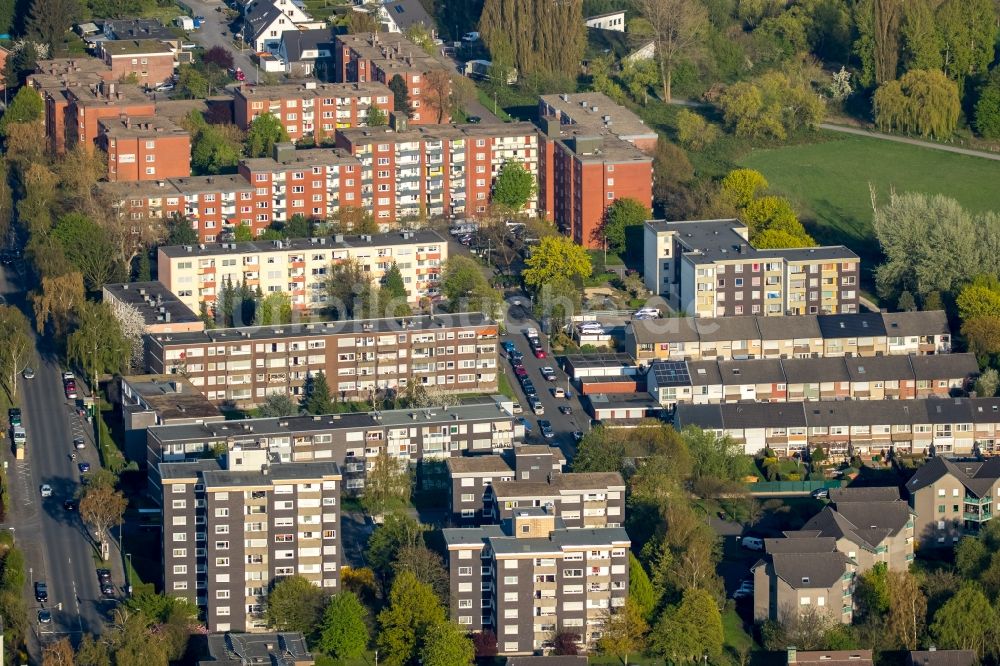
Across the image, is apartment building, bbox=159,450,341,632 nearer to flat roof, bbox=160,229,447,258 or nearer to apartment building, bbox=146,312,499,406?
apartment building, bbox=146,312,499,406

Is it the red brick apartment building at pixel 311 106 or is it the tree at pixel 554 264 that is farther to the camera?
the red brick apartment building at pixel 311 106

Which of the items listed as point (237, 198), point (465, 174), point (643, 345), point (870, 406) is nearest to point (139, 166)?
point (237, 198)

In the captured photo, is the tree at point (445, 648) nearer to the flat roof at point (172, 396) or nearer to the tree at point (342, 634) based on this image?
the tree at point (342, 634)

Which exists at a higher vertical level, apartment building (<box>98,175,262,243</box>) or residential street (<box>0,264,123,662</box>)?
apartment building (<box>98,175,262,243</box>)

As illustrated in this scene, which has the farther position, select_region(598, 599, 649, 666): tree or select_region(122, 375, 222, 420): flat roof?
select_region(122, 375, 222, 420): flat roof

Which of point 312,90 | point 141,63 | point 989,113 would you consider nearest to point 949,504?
point 312,90

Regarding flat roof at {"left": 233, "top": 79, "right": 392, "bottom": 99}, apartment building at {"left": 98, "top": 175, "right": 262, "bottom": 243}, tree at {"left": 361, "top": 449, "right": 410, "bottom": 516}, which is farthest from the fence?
flat roof at {"left": 233, "top": 79, "right": 392, "bottom": 99}

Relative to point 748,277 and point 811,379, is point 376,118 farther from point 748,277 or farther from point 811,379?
point 811,379

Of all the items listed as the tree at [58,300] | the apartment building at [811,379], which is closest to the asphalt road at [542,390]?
the apartment building at [811,379]
